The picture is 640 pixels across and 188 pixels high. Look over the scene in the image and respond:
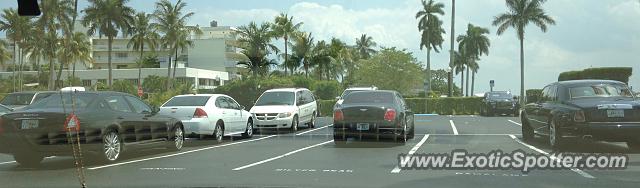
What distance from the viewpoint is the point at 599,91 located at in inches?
546

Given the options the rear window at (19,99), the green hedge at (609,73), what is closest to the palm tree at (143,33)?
the green hedge at (609,73)

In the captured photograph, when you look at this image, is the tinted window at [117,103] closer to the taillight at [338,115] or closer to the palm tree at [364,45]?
the taillight at [338,115]

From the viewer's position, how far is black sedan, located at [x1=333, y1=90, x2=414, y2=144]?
15.5 meters

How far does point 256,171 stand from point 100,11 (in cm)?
5136

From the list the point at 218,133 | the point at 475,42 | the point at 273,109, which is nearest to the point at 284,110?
the point at 273,109

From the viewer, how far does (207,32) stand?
4402 inches

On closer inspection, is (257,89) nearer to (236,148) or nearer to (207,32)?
(236,148)

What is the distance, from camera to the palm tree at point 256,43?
58062 mm

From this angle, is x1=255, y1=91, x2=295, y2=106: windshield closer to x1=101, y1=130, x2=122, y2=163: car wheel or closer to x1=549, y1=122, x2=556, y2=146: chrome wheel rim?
x1=549, y1=122, x2=556, y2=146: chrome wheel rim

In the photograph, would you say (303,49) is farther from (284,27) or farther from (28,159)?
(28,159)

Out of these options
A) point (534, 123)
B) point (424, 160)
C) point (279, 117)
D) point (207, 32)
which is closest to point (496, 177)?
point (424, 160)

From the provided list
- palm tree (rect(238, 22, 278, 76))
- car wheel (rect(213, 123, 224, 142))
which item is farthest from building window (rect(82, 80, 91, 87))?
car wheel (rect(213, 123, 224, 142))

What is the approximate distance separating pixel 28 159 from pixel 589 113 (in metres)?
10.4

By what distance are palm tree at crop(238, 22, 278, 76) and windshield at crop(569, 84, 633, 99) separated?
45.5 metres
